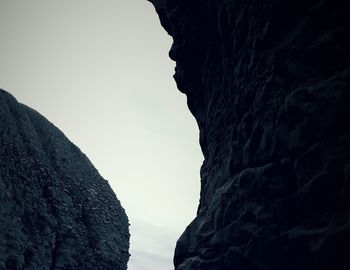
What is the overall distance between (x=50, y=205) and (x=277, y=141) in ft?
90.6

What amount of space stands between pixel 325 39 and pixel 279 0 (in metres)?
2.41

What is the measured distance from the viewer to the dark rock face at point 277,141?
30.5ft

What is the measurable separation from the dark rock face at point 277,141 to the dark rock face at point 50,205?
16.6 m

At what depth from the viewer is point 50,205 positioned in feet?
109

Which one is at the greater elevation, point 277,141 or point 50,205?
point 50,205

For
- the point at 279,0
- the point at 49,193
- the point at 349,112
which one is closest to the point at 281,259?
the point at 349,112

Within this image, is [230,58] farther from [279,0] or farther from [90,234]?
[90,234]

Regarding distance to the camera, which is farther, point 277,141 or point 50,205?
point 50,205

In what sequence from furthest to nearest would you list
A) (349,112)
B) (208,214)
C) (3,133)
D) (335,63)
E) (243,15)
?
(3,133), (208,214), (243,15), (335,63), (349,112)

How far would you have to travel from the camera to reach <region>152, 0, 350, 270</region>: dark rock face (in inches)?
366

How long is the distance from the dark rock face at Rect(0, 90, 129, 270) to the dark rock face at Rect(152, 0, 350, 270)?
654 inches

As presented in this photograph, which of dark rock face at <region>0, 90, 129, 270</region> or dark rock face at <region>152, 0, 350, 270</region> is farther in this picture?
dark rock face at <region>0, 90, 129, 270</region>

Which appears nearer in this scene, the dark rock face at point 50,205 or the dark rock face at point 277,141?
the dark rock face at point 277,141

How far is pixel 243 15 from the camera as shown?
13367 millimetres
